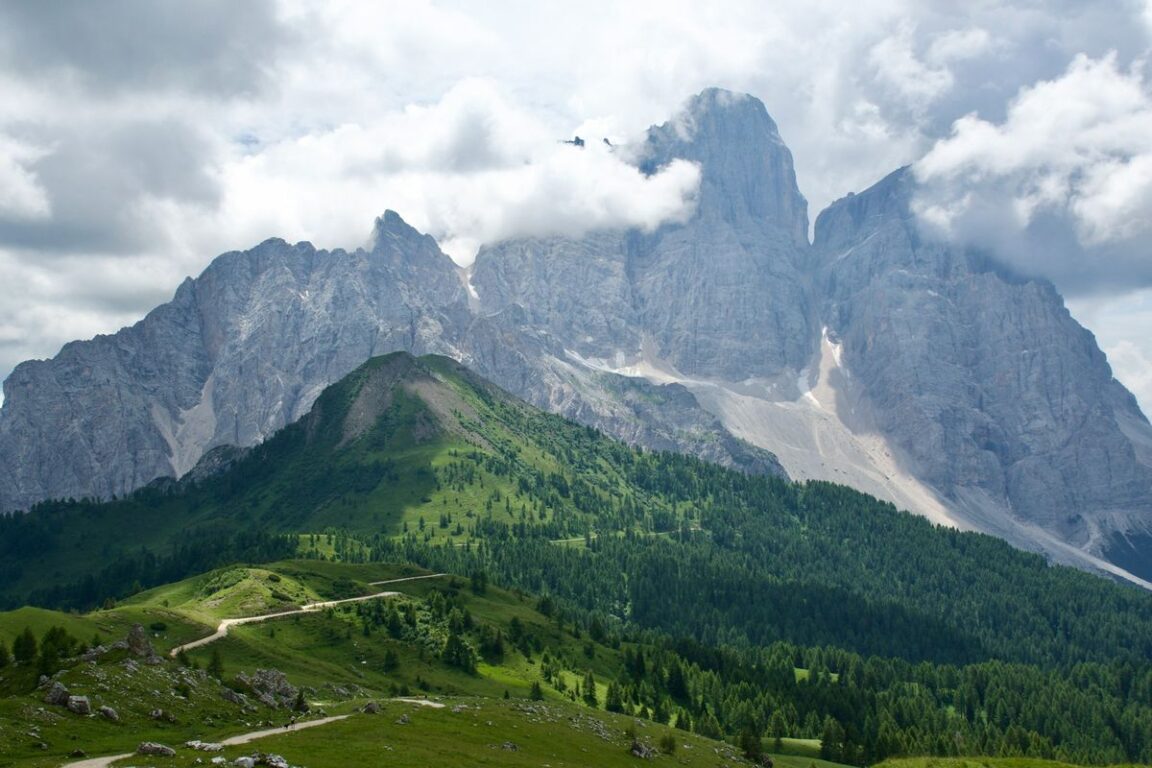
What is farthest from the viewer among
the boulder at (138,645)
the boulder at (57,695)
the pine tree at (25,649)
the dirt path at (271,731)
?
the boulder at (138,645)

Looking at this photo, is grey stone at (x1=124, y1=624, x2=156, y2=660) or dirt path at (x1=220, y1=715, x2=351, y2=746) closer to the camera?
dirt path at (x1=220, y1=715, x2=351, y2=746)

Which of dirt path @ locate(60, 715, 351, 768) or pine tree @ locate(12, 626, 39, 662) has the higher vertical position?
pine tree @ locate(12, 626, 39, 662)

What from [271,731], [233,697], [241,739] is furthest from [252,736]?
[233,697]

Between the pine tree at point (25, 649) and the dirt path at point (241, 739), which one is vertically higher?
the pine tree at point (25, 649)

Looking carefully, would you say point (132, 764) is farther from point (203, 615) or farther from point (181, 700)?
point (203, 615)

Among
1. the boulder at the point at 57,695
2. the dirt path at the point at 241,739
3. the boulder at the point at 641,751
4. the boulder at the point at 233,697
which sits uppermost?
the boulder at the point at 57,695

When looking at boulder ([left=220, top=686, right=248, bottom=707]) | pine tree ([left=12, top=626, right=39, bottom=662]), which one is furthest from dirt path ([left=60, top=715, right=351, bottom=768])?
pine tree ([left=12, top=626, right=39, bottom=662])

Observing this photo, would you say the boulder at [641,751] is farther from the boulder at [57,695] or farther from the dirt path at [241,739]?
the boulder at [57,695]

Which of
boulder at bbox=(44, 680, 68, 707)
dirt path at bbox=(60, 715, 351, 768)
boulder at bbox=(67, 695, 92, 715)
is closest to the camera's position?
dirt path at bbox=(60, 715, 351, 768)

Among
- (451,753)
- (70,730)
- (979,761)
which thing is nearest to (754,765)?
(979,761)

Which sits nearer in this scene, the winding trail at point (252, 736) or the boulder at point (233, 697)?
the winding trail at point (252, 736)

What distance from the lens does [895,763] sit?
139500 millimetres

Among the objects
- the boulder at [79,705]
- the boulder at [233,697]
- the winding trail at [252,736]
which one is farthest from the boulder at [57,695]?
the boulder at [233,697]

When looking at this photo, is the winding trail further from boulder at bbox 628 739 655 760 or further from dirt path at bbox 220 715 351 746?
boulder at bbox 628 739 655 760
